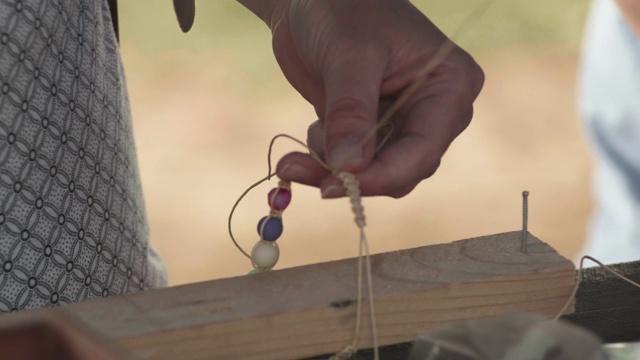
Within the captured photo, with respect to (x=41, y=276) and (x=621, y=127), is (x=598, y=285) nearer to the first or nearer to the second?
(x=41, y=276)

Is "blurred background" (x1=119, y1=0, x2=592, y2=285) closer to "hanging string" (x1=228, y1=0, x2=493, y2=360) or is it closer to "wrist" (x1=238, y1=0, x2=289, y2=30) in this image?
"wrist" (x1=238, y1=0, x2=289, y2=30)

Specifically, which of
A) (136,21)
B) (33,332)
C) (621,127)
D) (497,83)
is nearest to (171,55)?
(136,21)

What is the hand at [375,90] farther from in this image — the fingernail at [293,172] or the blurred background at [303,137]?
the blurred background at [303,137]

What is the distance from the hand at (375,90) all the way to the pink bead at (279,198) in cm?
3

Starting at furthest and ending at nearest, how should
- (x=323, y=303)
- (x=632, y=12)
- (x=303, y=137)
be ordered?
(x=303, y=137)
(x=632, y=12)
(x=323, y=303)

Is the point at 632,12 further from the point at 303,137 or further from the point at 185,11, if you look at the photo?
the point at 303,137

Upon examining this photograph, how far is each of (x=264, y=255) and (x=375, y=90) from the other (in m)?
0.23

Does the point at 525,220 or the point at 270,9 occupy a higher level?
the point at 270,9

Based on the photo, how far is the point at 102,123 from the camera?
126cm

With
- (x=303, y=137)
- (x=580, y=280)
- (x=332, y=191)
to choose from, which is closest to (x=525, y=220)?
(x=580, y=280)

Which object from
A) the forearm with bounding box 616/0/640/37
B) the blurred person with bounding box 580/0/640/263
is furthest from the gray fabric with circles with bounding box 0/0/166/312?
the blurred person with bounding box 580/0/640/263

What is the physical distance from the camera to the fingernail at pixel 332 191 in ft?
3.23

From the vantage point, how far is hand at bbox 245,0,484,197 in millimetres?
995

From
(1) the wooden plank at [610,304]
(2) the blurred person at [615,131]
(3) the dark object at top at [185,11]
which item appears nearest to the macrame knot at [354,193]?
(1) the wooden plank at [610,304]
